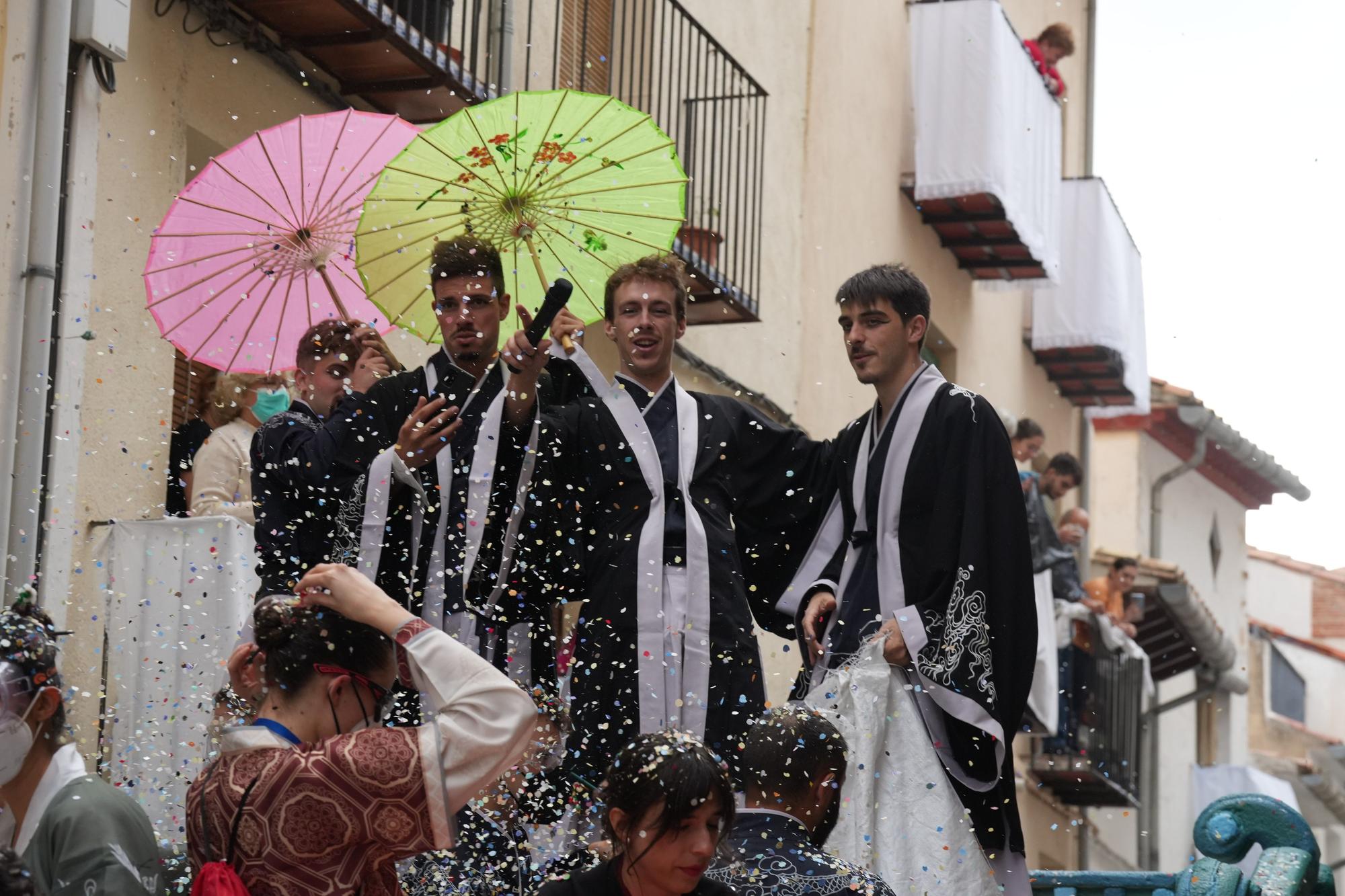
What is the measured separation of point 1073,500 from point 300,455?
1576cm

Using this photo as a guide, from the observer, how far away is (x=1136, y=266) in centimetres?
2039

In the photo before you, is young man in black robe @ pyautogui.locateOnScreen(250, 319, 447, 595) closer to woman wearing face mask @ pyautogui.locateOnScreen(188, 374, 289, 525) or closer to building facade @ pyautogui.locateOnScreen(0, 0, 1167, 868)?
woman wearing face mask @ pyautogui.locateOnScreen(188, 374, 289, 525)

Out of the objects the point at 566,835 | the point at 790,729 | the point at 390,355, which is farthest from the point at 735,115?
the point at 790,729

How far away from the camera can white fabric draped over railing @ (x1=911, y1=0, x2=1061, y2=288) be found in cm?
1574

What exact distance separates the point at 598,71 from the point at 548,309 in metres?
6.31

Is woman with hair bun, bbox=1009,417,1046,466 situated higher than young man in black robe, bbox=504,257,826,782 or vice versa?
woman with hair bun, bbox=1009,417,1046,466

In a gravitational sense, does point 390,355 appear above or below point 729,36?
below

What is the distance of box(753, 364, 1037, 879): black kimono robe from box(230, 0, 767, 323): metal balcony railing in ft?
11.0

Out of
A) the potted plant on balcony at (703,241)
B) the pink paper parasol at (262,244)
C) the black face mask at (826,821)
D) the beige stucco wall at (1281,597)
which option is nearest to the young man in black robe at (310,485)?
the pink paper parasol at (262,244)

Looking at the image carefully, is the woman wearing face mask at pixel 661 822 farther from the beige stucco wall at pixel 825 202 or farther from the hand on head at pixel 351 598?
the beige stucco wall at pixel 825 202

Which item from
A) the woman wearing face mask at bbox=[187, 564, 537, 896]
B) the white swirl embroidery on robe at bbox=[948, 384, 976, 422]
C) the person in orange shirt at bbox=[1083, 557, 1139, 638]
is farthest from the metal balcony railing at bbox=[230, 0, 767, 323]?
the person in orange shirt at bbox=[1083, 557, 1139, 638]

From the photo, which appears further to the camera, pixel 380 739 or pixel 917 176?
pixel 917 176

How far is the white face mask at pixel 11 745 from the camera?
13.6ft

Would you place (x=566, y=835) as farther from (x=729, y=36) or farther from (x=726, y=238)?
(x=729, y=36)
